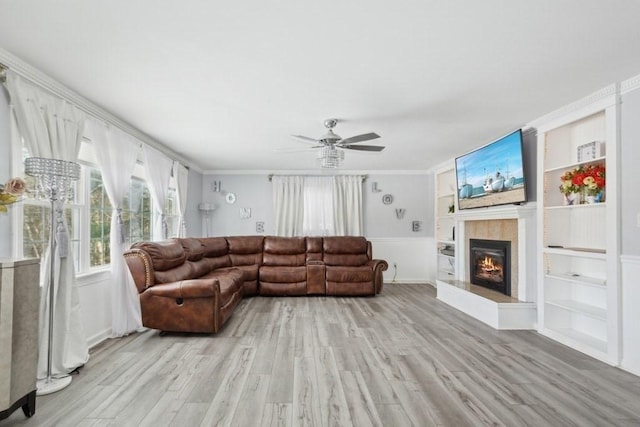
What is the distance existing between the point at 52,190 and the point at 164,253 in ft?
5.08

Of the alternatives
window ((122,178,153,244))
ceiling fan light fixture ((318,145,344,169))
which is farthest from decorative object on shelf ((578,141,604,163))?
window ((122,178,153,244))

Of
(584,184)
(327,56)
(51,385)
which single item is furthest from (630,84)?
(51,385)

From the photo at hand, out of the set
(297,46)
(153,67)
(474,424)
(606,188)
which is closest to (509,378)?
(474,424)

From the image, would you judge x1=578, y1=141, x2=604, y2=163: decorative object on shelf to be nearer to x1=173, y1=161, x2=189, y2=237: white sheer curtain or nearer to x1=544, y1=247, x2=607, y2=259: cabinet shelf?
x1=544, y1=247, x2=607, y2=259: cabinet shelf

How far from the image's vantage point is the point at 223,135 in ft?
13.3

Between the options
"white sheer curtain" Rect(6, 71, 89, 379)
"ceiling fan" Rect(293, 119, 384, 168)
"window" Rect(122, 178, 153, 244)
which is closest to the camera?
"white sheer curtain" Rect(6, 71, 89, 379)

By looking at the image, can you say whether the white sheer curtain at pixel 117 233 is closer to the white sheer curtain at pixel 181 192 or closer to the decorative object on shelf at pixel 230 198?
the white sheer curtain at pixel 181 192

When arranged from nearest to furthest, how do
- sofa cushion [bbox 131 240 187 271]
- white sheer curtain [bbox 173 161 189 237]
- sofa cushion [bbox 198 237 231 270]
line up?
sofa cushion [bbox 131 240 187 271]
white sheer curtain [bbox 173 161 189 237]
sofa cushion [bbox 198 237 231 270]

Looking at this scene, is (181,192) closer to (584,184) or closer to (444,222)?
(444,222)

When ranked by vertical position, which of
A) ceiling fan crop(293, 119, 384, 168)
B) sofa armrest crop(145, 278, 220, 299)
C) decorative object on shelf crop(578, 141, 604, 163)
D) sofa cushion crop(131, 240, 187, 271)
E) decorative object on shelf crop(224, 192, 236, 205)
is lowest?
sofa armrest crop(145, 278, 220, 299)

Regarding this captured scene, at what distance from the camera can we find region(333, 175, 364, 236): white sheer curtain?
645 centimetres

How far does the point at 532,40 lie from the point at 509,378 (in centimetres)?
248

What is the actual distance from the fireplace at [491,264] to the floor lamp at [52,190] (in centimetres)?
479

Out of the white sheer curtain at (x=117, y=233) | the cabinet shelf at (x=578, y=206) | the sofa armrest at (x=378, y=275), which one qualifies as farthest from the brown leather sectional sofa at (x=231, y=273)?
the cabinet shelf at (x=578, y=206)
